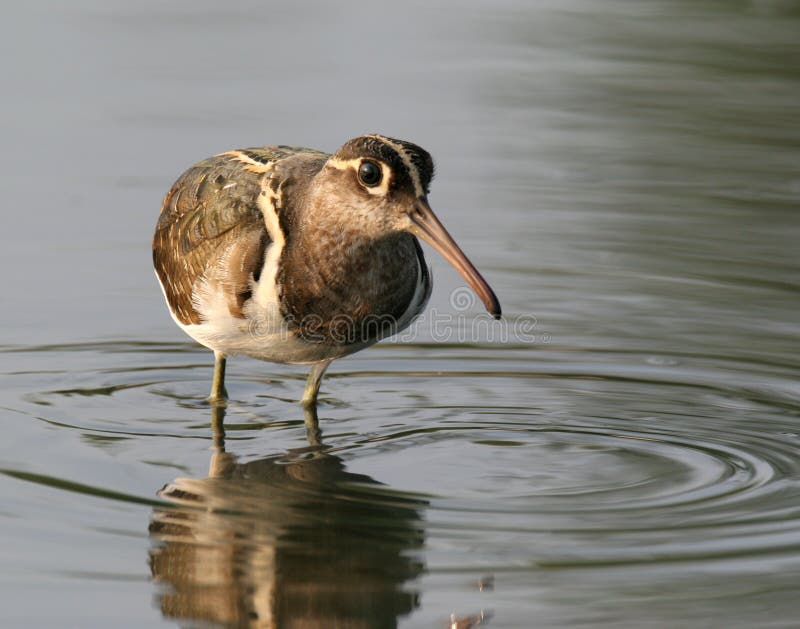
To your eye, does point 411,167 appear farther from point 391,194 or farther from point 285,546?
point 285,546

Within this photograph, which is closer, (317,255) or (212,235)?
(317,255)

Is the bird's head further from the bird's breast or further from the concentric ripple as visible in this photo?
the concentric ripple

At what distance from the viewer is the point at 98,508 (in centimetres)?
708

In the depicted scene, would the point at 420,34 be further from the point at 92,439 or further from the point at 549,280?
the point at 92,439

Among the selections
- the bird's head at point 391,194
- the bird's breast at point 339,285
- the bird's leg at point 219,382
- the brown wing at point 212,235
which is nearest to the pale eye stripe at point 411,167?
the bird's head at point 391,194

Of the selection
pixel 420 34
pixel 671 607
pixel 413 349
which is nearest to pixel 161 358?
pixel 413 349

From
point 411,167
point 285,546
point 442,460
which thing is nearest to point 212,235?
point 411,167

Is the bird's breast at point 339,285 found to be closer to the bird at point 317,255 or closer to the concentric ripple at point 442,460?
the bird at point 317,255

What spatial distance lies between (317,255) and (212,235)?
2.33 feet

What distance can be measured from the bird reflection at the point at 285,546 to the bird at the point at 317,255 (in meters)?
0.77

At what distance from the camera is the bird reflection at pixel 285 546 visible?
610 cm

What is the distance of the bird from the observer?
7.99m

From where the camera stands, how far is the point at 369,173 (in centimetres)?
798

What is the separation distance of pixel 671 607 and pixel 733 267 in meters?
5.54
